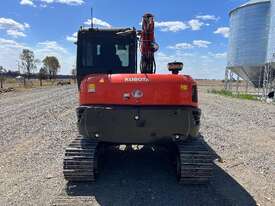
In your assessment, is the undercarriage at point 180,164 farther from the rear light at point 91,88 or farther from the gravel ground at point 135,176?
the rear light at point 91,88

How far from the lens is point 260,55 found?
32375 mm

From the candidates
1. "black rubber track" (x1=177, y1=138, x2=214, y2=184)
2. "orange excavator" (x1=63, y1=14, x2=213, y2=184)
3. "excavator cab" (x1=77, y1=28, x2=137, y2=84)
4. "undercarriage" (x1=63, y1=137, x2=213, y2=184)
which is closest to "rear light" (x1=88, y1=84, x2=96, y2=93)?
"orange excavator" (x1=63, y1=14, x2=213, y2=184)

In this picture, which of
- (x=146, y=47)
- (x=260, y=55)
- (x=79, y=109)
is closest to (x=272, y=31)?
(x=260, y=55)

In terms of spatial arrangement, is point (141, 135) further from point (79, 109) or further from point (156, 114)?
point (79, 109)

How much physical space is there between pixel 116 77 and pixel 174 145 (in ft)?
5.70

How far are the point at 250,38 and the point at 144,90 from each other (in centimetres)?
2994

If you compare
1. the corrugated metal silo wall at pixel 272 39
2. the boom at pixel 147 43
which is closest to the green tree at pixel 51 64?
the corrugated metal silo wall at pixel 272 39

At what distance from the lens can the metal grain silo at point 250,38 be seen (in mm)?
32356

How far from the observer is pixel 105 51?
7.31 meters

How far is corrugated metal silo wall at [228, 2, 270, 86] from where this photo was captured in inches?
1275

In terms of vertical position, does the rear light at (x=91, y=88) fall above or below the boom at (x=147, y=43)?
below

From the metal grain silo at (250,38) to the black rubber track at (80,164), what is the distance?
93.1ft

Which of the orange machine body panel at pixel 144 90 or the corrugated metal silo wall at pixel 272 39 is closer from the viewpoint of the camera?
the orange machine body panel at pixel 144 90

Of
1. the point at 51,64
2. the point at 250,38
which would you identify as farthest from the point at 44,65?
the point at 250,38
